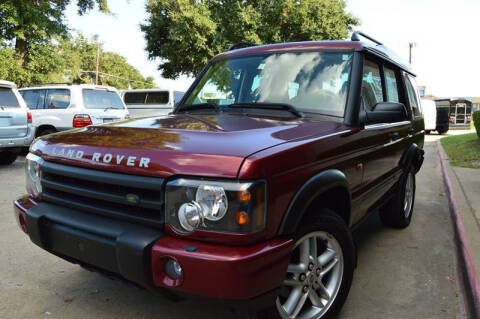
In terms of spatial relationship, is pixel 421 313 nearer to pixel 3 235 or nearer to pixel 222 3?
pixel 3 235

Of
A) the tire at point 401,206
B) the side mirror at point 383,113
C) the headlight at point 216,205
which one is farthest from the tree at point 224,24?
the headlight at point 216,205

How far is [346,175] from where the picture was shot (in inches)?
106

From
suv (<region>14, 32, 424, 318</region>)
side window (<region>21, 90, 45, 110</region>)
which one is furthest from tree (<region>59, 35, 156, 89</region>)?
suv (<region>14, 32, 424, 318</region>)

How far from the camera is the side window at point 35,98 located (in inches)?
395

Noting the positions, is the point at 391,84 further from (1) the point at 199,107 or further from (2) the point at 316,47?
(1) the point at 199,107

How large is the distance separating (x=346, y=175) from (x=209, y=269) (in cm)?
130

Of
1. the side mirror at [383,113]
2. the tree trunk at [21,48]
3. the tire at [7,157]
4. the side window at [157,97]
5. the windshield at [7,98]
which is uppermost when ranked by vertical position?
the tree trunk at [21,48]

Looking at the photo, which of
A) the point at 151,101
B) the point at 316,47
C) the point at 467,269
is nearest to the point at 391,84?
the point at 316,47

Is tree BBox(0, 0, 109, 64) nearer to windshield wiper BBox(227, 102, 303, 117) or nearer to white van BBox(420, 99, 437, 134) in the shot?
windshield wiper BBox(227, 102, 303, 117)

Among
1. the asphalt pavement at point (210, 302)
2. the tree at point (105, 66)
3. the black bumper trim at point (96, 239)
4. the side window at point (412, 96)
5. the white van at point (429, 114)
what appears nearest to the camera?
the black bumper trim at point (96, 239)

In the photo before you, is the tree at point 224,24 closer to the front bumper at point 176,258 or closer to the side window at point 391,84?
the side window at point 391,84

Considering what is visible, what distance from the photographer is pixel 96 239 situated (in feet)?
6.75

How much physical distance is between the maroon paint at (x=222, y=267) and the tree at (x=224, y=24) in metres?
18.4

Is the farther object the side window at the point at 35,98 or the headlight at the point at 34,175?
the side window at the point at 35,98
